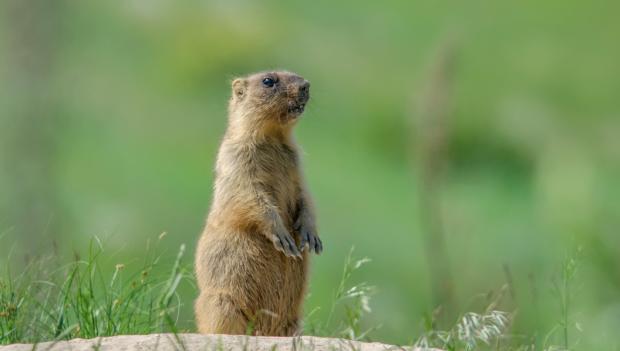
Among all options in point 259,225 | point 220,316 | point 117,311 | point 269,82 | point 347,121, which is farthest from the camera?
point 347,121

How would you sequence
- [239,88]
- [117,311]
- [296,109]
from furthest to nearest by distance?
[239,88]
[296,109]
[117,311]

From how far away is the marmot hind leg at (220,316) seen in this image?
866cm

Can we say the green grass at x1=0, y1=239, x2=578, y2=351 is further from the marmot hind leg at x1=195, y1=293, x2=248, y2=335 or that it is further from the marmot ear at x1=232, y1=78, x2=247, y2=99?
the marmot ear at x1=232, y1=78, x2=247, y2=99

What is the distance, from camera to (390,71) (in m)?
23.5

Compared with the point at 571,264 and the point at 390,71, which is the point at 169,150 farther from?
the point at 571,264

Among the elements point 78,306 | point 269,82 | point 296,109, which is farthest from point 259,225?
point 78,306

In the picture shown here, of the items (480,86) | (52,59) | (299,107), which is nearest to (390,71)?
(480,86)

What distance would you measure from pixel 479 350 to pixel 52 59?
10.4 m

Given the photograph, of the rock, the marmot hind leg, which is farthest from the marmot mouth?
the rock

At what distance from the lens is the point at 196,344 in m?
7.47

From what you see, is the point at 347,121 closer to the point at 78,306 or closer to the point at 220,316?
the point at 220,316

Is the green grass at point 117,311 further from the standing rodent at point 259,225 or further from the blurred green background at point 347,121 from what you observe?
the blurred green background at point 347,121

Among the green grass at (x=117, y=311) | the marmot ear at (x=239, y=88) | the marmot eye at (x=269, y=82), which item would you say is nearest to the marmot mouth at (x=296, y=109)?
the marmot eye at (x=269, y=82)

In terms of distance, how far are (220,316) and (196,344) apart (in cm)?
120
